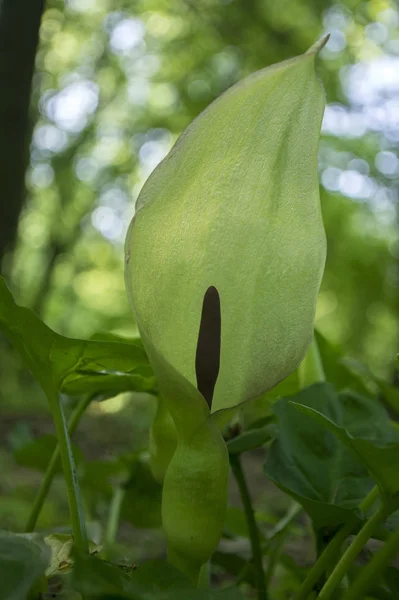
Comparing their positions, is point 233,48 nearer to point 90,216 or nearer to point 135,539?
point 90,216

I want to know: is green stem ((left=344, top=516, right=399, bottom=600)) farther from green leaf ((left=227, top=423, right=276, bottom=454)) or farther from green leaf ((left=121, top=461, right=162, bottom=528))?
green leaf ((left=121, top=461, right=162, bottom=528))

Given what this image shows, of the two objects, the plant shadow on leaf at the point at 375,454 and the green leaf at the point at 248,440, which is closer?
the plant shadow on leaf at the point at 375,454

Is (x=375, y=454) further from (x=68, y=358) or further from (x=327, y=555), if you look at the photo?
(x=68, y=358)

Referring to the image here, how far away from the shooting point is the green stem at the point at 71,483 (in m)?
0.29

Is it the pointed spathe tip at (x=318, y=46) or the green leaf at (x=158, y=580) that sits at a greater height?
the pointed spathe tip at (x=318, y=46)

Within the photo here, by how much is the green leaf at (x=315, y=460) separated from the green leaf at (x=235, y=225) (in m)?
0.05

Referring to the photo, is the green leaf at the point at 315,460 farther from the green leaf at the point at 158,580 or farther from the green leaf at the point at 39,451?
the green leaf at the point at 39,451

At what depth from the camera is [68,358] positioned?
34 cm

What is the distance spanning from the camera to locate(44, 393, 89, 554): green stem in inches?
11.6

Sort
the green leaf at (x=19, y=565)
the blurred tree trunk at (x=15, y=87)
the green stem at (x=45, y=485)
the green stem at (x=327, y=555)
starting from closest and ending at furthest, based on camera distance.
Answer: the green leaf at (x=19, y=565), the green stem at (x=327, y=555), the green stem at (x=45, y=485), the blurred tree trunk at (x=15, y=87)

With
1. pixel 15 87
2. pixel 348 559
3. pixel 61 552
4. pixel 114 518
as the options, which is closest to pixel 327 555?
pixel 348 559

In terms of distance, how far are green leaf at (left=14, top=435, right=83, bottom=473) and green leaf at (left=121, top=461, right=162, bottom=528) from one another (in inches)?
2.1

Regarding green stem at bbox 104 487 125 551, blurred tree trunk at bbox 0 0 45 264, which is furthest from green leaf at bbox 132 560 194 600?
blurred tree trunk at bbox 0 0 45 264

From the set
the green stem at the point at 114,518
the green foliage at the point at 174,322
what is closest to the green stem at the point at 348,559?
the green foliage at the point at 174,322
